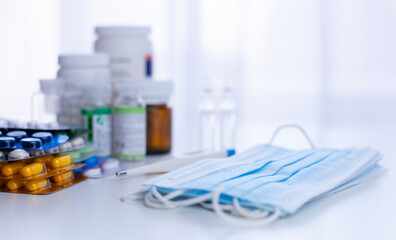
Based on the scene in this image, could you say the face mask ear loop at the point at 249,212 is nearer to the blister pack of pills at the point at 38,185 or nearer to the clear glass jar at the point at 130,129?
the blister pack of pills at the point at 38,185

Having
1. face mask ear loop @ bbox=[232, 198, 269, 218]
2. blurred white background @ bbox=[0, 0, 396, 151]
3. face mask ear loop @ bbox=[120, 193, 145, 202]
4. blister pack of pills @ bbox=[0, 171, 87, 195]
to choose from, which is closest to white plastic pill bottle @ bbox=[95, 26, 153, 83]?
blister pack of pills @ bbox=[0, 171, 87, 195]

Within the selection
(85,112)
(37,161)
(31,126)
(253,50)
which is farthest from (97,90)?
(253,50)

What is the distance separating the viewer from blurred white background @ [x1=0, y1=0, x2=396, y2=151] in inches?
96.4

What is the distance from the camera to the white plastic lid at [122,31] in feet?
4.41

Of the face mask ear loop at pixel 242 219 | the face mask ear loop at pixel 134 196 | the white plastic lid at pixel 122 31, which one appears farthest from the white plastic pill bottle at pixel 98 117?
the face mask ear loop at pixel 242 219

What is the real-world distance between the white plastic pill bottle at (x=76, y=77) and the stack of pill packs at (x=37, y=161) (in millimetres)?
233

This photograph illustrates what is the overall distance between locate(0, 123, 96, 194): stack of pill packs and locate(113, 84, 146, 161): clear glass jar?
16cm

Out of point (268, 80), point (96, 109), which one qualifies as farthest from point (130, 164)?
point (268, 80)

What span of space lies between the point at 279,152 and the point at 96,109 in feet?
1.20

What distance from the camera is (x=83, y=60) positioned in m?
1.26

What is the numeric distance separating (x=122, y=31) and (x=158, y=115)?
0.25 m

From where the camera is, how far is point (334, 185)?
0.86 m

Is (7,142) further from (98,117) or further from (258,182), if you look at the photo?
(258,182)

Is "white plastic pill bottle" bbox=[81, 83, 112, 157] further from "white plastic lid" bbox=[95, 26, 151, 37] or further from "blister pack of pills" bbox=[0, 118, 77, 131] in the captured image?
"white plastic lid" bbox=[95, 26, 151, 37]
